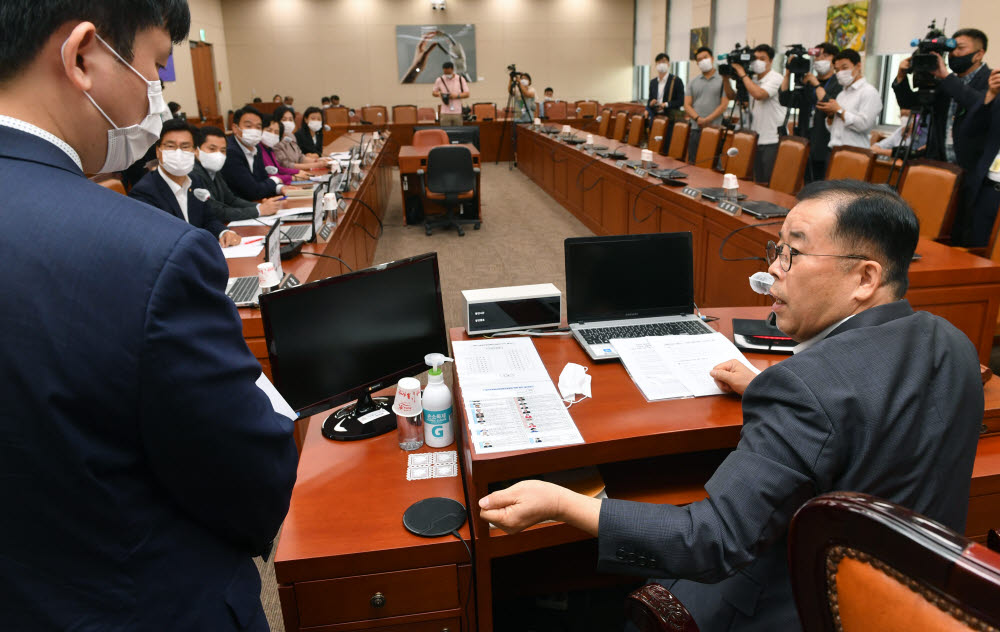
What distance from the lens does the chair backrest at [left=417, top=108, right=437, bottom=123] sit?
12266 millimetres

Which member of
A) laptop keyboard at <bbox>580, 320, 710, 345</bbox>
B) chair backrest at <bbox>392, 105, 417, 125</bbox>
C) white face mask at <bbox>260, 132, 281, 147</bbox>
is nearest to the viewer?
laptop keyboard at <bbox>580, 320, 710, 345</bbox>

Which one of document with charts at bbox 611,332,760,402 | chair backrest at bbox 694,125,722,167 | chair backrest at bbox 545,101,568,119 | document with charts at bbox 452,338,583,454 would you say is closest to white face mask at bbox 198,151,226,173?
document with charts at bbox 452,338,583,454

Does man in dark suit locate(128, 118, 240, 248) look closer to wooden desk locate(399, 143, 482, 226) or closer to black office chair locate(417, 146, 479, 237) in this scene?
black office chair locate(417, 146, 479, 237)

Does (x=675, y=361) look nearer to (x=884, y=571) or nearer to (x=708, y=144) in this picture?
(x=884, y=571)

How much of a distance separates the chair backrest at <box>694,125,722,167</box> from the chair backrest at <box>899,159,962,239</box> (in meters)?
2.18

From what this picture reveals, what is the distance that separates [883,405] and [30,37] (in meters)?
1.09

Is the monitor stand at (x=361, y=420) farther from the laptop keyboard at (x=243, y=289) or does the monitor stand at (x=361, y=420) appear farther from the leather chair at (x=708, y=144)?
the leather chair at (x=708, y=144)

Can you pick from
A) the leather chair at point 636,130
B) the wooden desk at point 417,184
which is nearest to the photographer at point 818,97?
the leather chair at point 636,130

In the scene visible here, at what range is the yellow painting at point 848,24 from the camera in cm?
706

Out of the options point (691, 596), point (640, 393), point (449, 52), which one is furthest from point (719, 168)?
point (449, 52)

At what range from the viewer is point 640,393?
4.89ft

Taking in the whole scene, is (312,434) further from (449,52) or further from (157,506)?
(449,52)

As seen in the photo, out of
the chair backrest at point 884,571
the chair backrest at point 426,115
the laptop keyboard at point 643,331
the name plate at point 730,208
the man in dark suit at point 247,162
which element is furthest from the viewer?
the chair backrest at point 426,115

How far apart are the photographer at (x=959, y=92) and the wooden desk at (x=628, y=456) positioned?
288 centimetres
